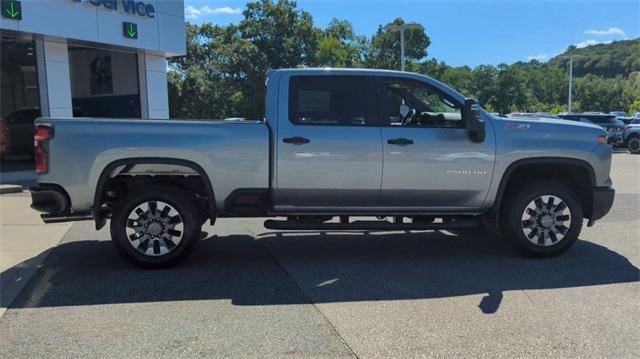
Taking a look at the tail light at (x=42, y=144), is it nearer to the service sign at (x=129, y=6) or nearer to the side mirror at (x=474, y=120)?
the side mirror at (x=474, y=120)

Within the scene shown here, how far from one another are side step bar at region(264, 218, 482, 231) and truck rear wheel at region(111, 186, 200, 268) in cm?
86

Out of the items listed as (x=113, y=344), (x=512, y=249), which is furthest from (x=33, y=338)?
(x=512, y=249)

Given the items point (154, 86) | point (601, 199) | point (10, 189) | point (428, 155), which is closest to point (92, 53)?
point (154, 86)

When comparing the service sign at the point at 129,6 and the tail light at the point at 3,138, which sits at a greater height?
the service sign at the point at 129,6

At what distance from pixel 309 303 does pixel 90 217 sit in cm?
266

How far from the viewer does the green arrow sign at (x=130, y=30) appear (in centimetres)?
1662

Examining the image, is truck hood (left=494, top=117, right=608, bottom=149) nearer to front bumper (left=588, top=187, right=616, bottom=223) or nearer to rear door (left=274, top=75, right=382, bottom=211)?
front bumper (left=588, top=187, right=616, bottom=223)

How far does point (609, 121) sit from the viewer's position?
25000 mm

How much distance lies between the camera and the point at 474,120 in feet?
19.2

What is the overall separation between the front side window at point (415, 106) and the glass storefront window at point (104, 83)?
14802 millimetres

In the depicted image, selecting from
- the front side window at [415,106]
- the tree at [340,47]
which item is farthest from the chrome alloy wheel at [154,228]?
the tree at [340,47]

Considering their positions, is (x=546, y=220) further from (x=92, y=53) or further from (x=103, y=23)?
(x=92, y=53)

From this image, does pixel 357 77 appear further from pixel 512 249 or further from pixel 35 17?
pixel 35 17

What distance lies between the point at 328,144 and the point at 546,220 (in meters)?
2.60
